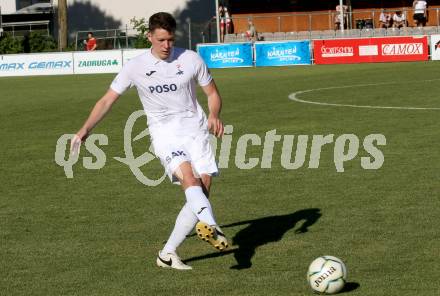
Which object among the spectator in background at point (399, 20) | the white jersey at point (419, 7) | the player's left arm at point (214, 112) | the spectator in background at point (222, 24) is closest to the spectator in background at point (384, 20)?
the spectator in background at point (399, 20)

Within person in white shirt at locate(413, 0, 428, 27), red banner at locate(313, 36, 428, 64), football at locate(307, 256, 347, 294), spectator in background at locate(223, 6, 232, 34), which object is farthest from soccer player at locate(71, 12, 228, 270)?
spectator in background at locate(223, 6, 232, 34)

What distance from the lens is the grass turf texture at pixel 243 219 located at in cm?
876

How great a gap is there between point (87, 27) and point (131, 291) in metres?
69.1

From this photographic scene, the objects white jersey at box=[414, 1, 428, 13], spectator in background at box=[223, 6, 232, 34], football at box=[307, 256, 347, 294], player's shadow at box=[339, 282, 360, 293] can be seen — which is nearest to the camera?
football at box=[307, 256, 347, 294]

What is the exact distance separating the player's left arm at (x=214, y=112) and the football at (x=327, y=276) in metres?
1.52

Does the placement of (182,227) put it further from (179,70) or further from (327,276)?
(327,276)

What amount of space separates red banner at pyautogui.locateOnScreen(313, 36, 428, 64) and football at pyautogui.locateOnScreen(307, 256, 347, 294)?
125ft

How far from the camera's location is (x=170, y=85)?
9266 millimetres

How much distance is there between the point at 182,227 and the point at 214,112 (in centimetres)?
107

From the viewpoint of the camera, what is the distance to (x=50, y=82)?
42.4m

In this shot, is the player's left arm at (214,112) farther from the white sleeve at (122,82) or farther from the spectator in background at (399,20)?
the spectator in background at (399,20)

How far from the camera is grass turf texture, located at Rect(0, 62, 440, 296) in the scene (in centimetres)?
876

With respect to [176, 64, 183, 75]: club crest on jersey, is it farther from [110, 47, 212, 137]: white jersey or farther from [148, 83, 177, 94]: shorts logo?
[148, 83, 177, 94]: shorts logo

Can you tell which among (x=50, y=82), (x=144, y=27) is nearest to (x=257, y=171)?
(x=50, y=82)
